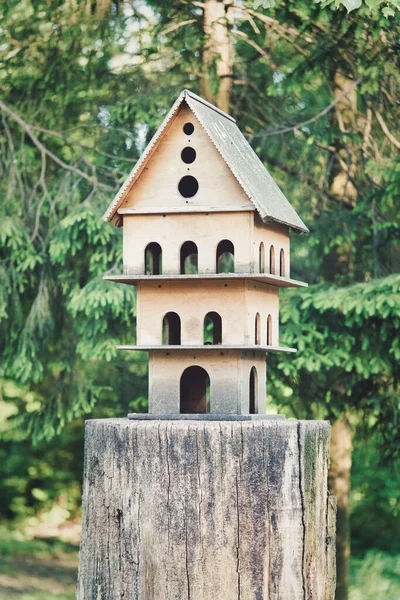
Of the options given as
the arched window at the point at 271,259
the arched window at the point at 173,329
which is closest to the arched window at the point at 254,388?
the arched window at the point at 173,329

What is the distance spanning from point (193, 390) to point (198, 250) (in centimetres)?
72

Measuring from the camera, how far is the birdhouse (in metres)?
4.48

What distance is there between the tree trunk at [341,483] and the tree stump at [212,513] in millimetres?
6032

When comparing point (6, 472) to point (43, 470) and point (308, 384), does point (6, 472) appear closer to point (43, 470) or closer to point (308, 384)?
point (43, 470)

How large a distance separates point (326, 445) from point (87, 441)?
1.04 meters

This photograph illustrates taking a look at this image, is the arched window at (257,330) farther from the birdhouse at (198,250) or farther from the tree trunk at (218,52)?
the tree trunk at (218,52)

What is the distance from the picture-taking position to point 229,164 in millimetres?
4438

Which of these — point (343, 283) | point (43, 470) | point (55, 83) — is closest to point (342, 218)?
point (343, 283)

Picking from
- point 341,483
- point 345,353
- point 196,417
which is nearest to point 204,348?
point 196,417

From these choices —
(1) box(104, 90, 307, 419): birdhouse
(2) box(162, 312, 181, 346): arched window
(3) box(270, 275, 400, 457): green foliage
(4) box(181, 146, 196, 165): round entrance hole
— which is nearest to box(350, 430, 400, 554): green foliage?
(3) box(270, 275, 400, 457): green foliage

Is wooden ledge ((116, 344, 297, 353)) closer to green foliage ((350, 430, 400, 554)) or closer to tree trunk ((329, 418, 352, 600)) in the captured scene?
tree trunk ((329, 418, 352, 600))

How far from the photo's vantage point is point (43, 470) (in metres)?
13.7

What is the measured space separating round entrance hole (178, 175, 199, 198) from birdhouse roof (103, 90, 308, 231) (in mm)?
248

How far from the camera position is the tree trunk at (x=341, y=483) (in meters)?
10.0
